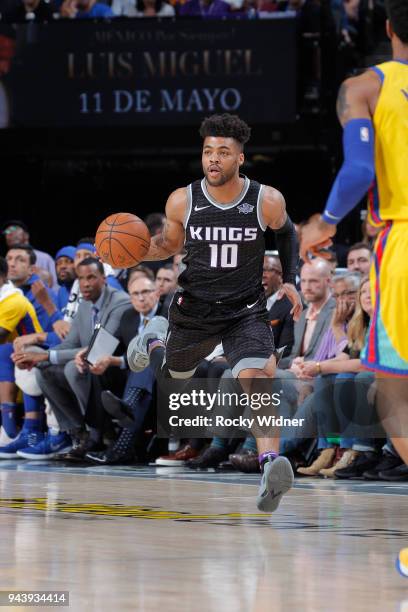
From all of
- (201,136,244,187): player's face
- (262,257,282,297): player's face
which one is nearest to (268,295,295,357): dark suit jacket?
(262,257,282,297): player's face

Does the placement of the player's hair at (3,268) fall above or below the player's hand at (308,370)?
Answer: above

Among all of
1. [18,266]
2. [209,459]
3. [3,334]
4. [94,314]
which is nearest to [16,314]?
[3,334]

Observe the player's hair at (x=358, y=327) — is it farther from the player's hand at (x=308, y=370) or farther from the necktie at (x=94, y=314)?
the necktie at (x=94, y=314)

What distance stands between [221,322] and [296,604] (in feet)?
9.05

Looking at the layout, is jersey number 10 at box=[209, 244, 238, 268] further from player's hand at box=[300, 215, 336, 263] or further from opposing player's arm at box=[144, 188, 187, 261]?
player's hand at box=[300, 215, 336, 263]

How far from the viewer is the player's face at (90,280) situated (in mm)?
9492

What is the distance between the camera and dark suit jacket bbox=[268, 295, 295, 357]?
28.9ft

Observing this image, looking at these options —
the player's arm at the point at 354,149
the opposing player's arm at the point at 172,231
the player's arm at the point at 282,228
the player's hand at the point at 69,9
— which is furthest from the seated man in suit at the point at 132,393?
the player's hand at the point at 69,9

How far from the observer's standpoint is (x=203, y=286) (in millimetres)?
6074

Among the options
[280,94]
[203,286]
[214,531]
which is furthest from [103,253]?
[280,94]

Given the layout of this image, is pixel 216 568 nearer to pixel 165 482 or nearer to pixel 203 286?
pixel 203 286

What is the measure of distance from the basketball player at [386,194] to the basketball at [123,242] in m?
2.10

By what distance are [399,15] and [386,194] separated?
572 millimetres

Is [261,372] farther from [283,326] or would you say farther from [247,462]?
[283,326]
